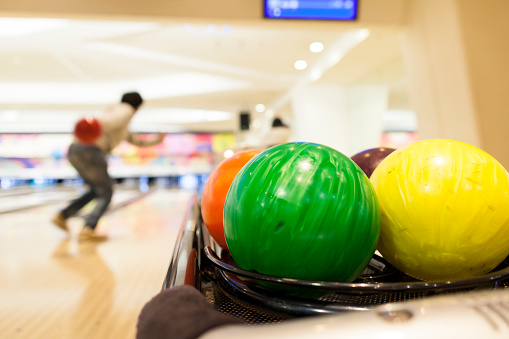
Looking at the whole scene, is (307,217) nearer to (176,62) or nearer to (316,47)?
(316,47)

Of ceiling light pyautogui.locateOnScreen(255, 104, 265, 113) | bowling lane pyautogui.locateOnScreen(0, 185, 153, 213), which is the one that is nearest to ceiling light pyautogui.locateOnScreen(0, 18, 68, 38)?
bowling lane pyautogui.locateOnScreen(0, 185, 153, 213)

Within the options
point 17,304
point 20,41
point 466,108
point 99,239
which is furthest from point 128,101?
point 20,41

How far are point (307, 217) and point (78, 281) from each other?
1.36m

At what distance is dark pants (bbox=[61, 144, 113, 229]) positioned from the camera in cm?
251

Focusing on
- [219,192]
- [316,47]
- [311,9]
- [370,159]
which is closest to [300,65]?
[316,47]

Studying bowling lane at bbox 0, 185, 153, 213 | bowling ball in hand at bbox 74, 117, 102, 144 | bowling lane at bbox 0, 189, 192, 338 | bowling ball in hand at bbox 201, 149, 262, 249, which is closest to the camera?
bowling ball in hand at bbox 201, 149, 262, 249

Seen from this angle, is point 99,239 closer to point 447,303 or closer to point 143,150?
point 447,303

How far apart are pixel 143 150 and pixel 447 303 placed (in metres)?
12.4

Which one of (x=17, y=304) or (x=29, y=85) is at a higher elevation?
(x=29, y=85)

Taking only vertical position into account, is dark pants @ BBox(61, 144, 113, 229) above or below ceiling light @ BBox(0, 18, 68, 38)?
below

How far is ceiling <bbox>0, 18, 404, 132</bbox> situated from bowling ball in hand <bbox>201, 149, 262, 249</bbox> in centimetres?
251

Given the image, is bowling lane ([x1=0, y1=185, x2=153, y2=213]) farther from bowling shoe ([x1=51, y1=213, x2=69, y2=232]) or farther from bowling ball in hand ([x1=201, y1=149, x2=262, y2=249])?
bowling ball in hand ([x1=201, y1=149, x2=262, y2=249])

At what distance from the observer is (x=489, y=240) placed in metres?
0.47

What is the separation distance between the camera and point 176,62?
623 cm
